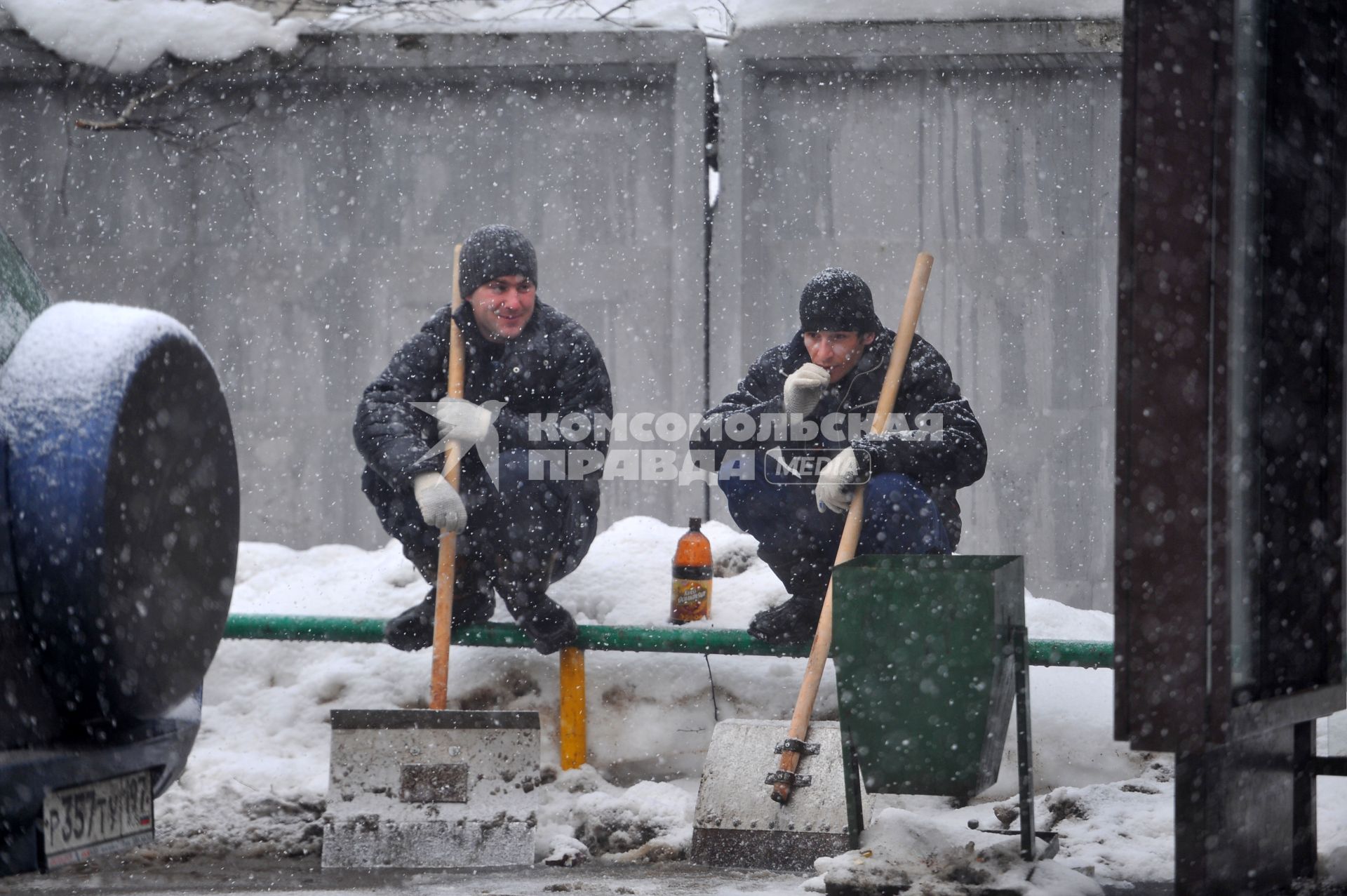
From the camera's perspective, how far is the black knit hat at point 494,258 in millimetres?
4859

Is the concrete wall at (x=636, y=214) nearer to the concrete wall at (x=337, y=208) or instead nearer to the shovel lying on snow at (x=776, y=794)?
the concrete wall at (x=337, y=208)

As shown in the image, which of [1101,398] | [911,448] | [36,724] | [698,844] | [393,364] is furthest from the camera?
[1101,398]

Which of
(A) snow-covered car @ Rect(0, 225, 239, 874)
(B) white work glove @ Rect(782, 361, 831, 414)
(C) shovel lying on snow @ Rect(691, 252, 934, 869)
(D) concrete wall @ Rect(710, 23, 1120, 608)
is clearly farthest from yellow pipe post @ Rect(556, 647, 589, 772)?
(D) concrete wall @ Rect(710, 23, 1120, 608)

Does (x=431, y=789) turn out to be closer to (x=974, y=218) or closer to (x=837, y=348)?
(x=837, y=348)

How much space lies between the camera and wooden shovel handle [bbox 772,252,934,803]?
396 cm

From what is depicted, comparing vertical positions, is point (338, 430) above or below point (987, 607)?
above

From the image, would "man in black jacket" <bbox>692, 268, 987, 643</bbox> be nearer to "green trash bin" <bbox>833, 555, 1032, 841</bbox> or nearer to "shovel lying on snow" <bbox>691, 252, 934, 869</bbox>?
"shovel lying on snow" <bbox>691, 252, 934, 869</bbox>

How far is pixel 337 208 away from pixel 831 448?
11.1 ft

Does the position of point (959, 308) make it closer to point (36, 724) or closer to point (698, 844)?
point (698, 844)

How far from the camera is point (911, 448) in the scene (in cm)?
448

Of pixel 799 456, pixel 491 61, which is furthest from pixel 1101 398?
pixel 491 61

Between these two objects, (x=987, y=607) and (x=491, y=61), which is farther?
(x=491, y=61)

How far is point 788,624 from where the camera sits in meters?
4.49

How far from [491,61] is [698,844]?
4.38m
